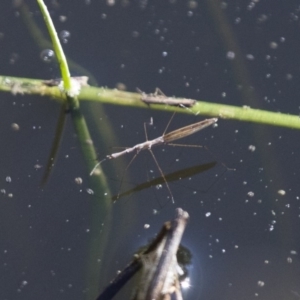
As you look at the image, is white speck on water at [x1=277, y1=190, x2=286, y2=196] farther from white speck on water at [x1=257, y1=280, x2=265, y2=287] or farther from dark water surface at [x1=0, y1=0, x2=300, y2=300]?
white speck on water at [x1=257, y1=280, x2=265, y2=287]

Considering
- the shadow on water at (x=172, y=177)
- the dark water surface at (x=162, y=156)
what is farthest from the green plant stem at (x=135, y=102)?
the shadow on water at (x=172, y=177)

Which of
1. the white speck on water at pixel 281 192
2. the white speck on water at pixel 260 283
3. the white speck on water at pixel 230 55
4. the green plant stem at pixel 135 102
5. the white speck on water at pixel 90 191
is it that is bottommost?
the white speck on water at pixel 260 283

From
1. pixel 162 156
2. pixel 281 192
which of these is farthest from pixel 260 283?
pixel 162 156

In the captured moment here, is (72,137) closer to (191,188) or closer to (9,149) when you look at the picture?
(9,149)

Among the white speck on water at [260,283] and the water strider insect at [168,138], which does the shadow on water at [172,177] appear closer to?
the water strider insect at [168,138]

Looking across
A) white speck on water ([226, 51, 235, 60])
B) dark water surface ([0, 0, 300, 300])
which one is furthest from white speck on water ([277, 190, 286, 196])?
white speck on water ([226, 51, 235, 60])

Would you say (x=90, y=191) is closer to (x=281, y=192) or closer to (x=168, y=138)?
(x=168, y=138)

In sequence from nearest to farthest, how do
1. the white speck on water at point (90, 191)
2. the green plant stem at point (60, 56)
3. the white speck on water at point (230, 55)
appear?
the green plant stem at point (60, 56)
the white speck on water at point (90, 191)
the white speck on water at point (230, 55)

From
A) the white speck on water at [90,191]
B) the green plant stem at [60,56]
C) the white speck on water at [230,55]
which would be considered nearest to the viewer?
the green plant stem at [60,56]

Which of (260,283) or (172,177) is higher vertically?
(172,177)
